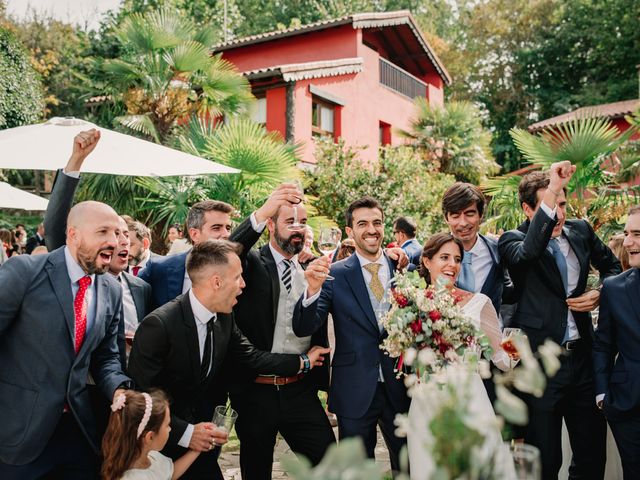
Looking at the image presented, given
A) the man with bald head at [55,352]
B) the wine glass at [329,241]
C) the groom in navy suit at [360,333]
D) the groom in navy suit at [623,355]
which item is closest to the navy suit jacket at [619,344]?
the groom in navy suit at [623,355]

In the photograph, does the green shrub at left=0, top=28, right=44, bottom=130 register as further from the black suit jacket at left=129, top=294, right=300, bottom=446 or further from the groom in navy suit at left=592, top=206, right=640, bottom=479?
the groom in navy suit at left=592, top=206, right=640, bottom=479

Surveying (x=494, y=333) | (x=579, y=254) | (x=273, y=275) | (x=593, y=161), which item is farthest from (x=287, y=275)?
(x=593, y=161)

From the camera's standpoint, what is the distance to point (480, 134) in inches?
885

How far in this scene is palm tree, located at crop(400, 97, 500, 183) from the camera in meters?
21.5

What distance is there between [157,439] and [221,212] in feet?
6.55

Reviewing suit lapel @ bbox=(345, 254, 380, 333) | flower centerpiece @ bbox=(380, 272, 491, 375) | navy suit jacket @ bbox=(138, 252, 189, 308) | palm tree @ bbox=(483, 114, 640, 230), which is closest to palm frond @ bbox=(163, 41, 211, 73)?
palm tree @ bbox=(483, 114, 640, 230)

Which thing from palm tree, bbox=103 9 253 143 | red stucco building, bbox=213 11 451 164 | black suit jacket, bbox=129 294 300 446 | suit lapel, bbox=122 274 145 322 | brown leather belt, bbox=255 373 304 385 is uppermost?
red stucco building, bbox=213 11 451 164

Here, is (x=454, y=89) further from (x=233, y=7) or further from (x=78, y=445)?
(x=78, y=445)

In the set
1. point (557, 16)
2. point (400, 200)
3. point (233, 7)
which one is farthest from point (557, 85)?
point (400, 200)

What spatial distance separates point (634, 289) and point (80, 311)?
3.40 metres

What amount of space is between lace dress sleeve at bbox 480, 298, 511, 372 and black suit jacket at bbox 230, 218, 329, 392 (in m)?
1.28

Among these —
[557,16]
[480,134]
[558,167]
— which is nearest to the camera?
[558,167]

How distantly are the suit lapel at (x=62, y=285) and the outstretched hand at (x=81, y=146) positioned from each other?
681 millimetres

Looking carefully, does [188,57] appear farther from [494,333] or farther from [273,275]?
[494,333]
